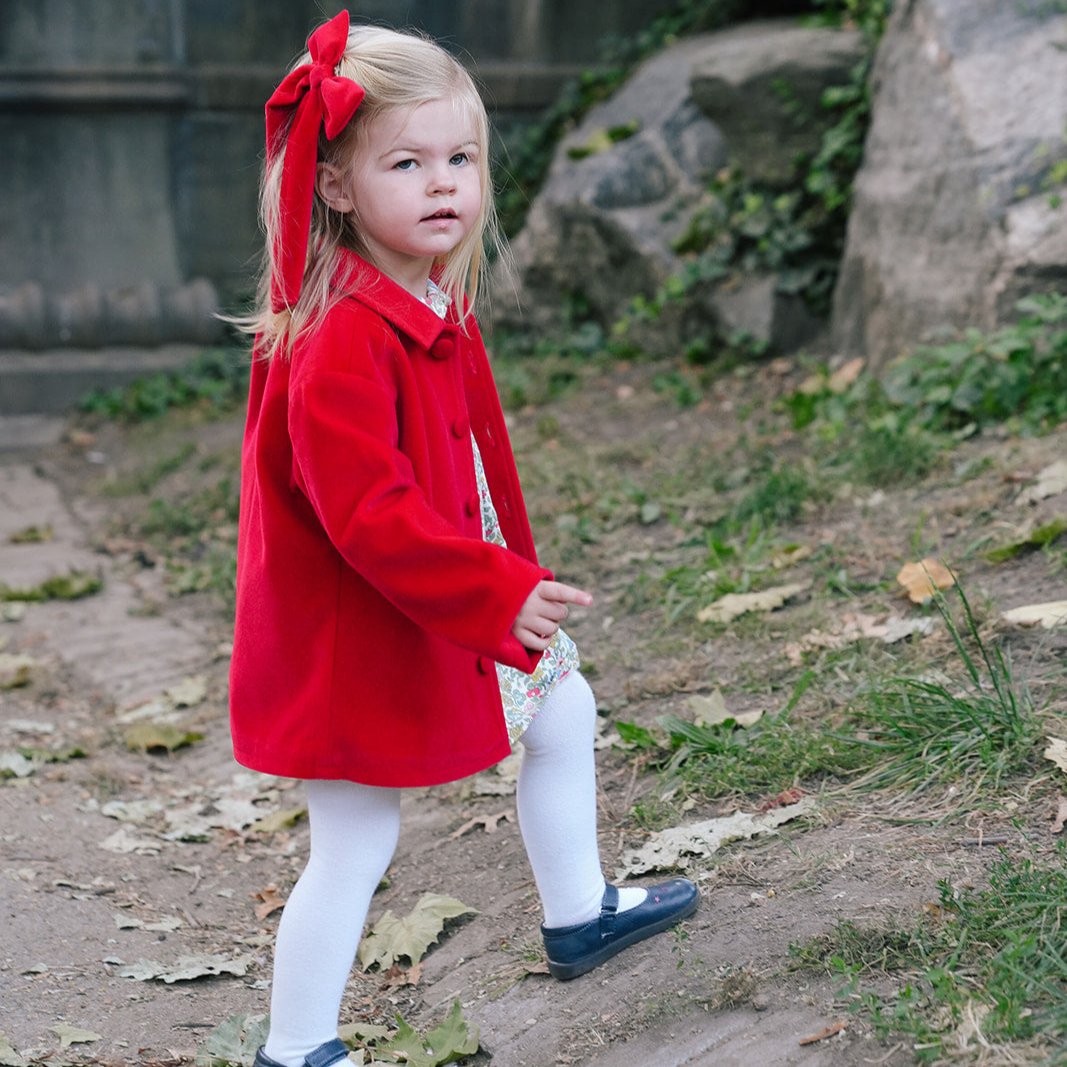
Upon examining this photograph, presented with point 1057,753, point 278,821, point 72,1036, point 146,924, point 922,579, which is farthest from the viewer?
point 922,579

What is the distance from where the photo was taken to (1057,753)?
2.54m

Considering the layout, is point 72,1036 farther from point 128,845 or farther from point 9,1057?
point 128,845

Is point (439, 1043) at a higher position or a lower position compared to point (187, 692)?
higher

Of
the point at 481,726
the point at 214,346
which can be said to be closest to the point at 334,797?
the point at 481,726

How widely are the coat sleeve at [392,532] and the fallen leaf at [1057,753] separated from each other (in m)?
1.14

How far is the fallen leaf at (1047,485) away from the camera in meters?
3.91

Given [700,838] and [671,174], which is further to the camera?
[671,174]

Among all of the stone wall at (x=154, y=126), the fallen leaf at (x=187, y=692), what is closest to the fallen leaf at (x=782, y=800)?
the fallen leaf at (x=187, y=692)

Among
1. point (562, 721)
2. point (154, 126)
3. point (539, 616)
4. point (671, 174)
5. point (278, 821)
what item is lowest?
point (278, 821)

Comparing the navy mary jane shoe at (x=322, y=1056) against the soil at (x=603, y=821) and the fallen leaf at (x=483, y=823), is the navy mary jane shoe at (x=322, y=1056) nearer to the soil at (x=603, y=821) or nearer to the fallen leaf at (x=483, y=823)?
the soil at (x=603, y=821)

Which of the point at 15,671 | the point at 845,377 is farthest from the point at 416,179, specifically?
the point at 845,377

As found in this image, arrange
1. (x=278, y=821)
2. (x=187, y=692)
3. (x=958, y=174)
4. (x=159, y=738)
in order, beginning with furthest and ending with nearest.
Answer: (x=958, y=174)
(x=187, y=692)
(x=159, y=738)
(x=278, y=821)

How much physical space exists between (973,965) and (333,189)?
4.86 ft

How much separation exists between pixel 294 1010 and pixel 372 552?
0.75 meters
